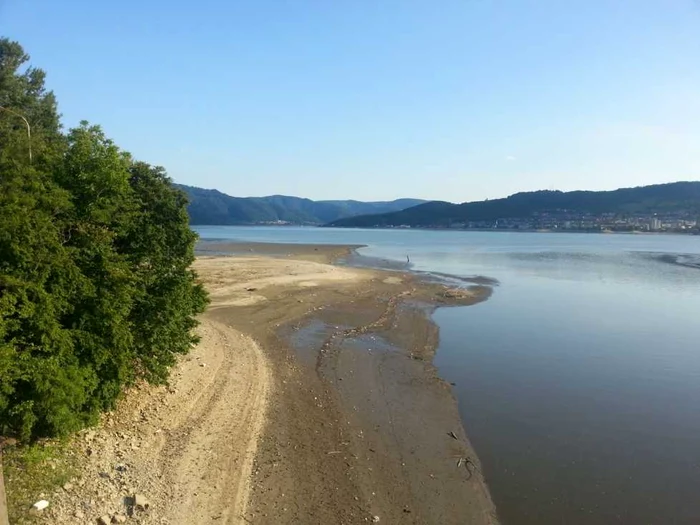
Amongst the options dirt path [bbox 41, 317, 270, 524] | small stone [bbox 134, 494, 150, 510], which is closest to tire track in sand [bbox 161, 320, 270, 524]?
dirt path [bbox 41, 317, 270, 524]

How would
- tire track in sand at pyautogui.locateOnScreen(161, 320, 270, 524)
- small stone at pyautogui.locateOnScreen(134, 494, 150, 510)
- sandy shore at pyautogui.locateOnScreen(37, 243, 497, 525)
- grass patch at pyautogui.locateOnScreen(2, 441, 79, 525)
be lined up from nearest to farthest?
grass patch at pyautogui.locateOnScreen(2, 441, 79, 525), small stone at pyautogui.locateOnScreen(134, 494, 150, 510), tire track in sand at pyautogui.locateOnScreen(161, 320, 270, 524), sandy shore at pyautogui.locateOnScreen(37, 243, 497, 525)

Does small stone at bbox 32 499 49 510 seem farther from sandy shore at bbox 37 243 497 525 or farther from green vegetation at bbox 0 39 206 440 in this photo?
green vegetation at bbox 0 39 206 440

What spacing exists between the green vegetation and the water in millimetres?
8408

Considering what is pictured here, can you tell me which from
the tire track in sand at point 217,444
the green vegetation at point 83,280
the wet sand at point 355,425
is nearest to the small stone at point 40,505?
the green vegetation at point 83,280

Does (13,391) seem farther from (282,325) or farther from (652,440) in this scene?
(282,325)

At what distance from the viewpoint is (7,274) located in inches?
346

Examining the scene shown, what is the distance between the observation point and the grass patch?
7.75 metres

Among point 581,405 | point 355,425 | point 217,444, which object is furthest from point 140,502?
point 581,405

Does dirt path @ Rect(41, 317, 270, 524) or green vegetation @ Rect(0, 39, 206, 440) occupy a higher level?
green vegetation @ Rect(0, 39, 206, 440)

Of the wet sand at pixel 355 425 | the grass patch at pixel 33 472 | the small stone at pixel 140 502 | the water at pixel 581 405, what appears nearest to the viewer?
the grass patch at pixel 33 472

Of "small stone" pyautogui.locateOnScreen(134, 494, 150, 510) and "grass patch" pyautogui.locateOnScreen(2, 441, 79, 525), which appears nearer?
"grass patch" pyautogui.locateOnScreen(2, 441, 79, 525)

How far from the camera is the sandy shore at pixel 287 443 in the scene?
30.7 feet

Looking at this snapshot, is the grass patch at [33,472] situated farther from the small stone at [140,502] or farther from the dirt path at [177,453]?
the small stone at [140,502]

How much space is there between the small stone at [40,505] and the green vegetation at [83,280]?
1.35m
